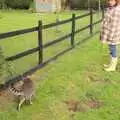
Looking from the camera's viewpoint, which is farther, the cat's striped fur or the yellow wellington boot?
the yellow wellington boot

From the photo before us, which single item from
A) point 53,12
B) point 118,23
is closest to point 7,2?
point 53,12

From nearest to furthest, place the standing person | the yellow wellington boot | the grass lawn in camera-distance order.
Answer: the grass lawn, the standing person, the yellow wellington boot

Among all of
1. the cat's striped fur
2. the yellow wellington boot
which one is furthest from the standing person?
the cat's striped fur

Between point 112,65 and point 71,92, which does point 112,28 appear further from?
point 71,92

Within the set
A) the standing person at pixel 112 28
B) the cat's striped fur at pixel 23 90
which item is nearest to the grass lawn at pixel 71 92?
the cat's striped fur at pixel 23 90

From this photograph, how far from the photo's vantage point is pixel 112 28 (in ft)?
30.9

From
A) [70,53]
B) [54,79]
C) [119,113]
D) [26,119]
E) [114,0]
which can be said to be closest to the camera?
[26,119]

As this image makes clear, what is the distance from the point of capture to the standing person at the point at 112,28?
9.27m

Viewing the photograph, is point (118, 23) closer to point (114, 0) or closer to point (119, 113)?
point (114, 0)

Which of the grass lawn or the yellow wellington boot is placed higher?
the yellow wellington boot

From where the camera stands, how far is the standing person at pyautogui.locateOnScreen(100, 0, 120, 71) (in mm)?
9266

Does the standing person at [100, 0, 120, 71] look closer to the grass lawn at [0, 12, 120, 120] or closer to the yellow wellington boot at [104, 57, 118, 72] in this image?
the yellow wellington boot at [104, 57, 118, 72]

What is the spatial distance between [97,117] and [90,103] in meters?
0.73

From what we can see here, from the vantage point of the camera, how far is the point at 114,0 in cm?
922
